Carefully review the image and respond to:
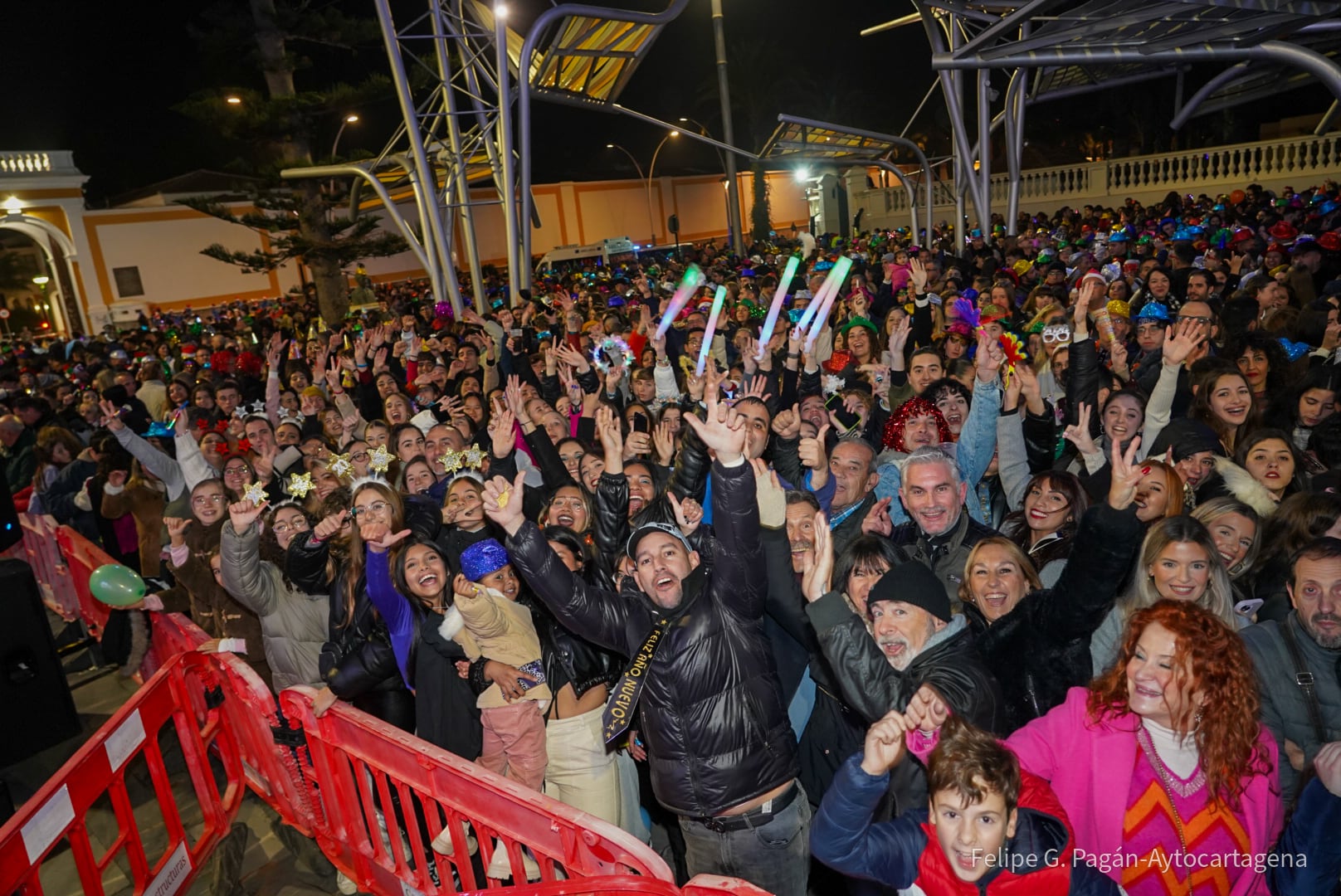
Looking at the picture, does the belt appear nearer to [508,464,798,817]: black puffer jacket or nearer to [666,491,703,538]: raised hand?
[508,464,798,817]: black puffer jacket

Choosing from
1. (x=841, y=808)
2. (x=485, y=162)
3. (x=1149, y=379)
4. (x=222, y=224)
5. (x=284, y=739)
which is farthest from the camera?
(x=222, y=224)

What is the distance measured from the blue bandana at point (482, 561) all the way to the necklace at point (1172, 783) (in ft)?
7.73

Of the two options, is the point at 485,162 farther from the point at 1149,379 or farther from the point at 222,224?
the point at 222,224

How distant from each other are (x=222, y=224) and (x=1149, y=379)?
46.4 meters

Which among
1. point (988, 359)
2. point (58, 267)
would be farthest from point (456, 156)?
point (58, 267)

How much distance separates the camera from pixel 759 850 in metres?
2.82

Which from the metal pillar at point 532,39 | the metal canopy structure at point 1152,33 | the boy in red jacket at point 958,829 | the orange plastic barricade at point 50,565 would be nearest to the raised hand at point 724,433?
the boy in red jacket at point 958,829

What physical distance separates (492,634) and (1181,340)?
13.1ft

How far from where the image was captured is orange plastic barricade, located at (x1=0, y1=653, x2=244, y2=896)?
9.52ft

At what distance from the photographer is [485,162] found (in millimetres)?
21375

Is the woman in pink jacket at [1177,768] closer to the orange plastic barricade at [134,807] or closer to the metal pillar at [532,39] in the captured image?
the orange plastic barricade at [134,807]

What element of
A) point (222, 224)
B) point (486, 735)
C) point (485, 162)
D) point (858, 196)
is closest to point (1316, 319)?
point (486, 735)

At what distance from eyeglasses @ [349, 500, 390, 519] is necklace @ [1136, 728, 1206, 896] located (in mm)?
3275

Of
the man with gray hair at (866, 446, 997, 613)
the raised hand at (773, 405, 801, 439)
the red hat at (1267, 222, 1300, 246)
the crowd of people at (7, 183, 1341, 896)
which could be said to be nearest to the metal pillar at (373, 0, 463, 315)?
the crowd of people at (7, 183, 1341, 896)
